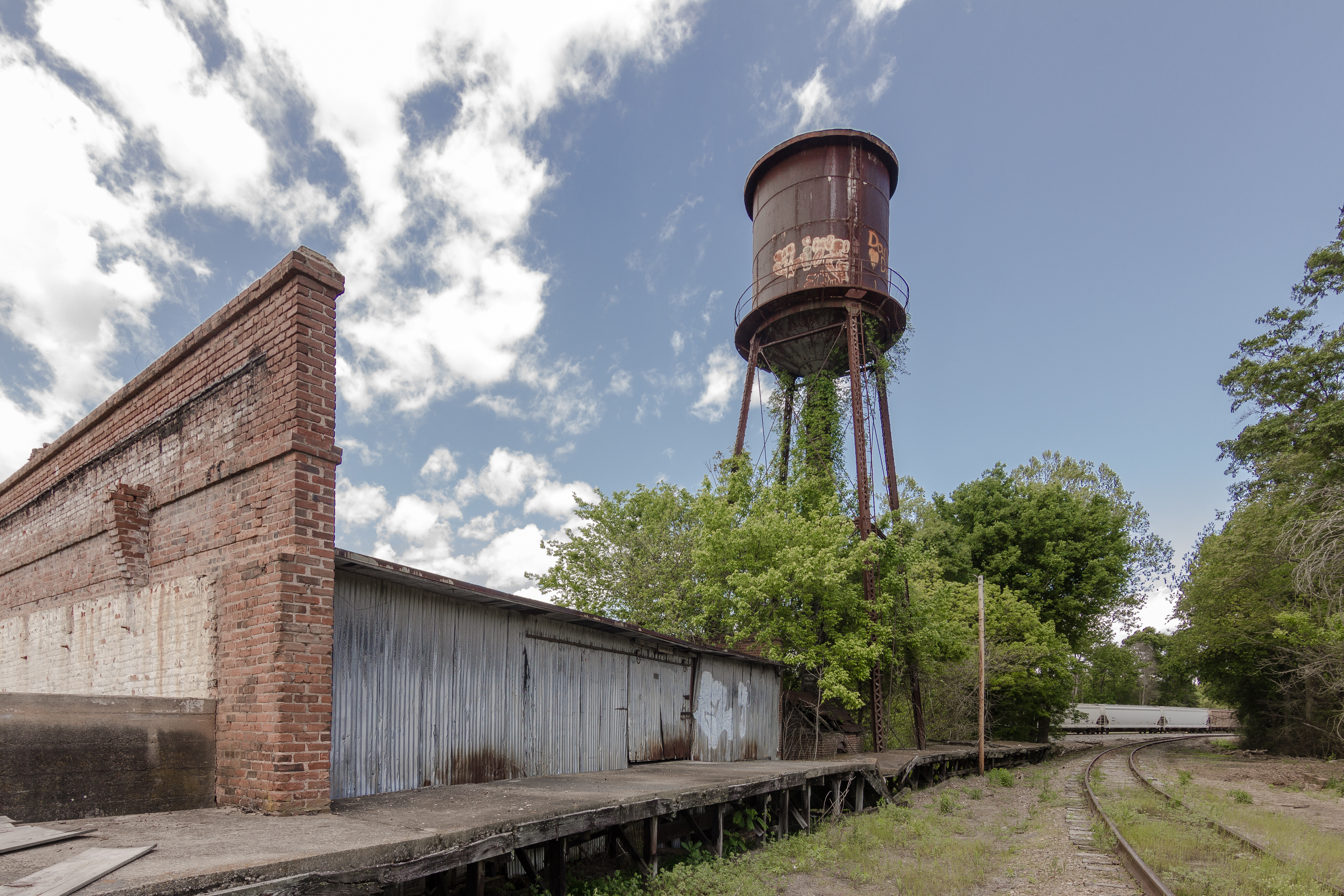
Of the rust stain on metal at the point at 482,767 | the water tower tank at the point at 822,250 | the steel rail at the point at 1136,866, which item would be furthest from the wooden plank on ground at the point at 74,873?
Result: the water tower tank at the point at 822,250

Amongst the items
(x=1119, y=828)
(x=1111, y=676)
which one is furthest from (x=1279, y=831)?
(x=1111, y=676)

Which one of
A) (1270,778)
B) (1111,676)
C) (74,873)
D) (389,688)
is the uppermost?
(389,688)

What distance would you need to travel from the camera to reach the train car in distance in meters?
43.7

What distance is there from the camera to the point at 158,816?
538cm

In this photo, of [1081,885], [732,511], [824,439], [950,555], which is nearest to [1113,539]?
[950,555]

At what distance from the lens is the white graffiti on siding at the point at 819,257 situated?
1941 centimetres

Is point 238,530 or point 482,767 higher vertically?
point 238,530

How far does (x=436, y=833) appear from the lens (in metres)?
4.96

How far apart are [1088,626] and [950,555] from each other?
6800mm

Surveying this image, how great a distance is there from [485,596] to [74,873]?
4.49 meters

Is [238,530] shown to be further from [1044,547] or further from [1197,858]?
[1044,547]

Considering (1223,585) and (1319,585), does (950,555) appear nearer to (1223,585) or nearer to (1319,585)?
(1223,585)

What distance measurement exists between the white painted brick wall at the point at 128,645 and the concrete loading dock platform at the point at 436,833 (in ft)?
4.50

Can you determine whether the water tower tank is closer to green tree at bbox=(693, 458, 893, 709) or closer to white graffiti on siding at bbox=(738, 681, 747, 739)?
green tree at bbox=(693, 458, 893, 709)
